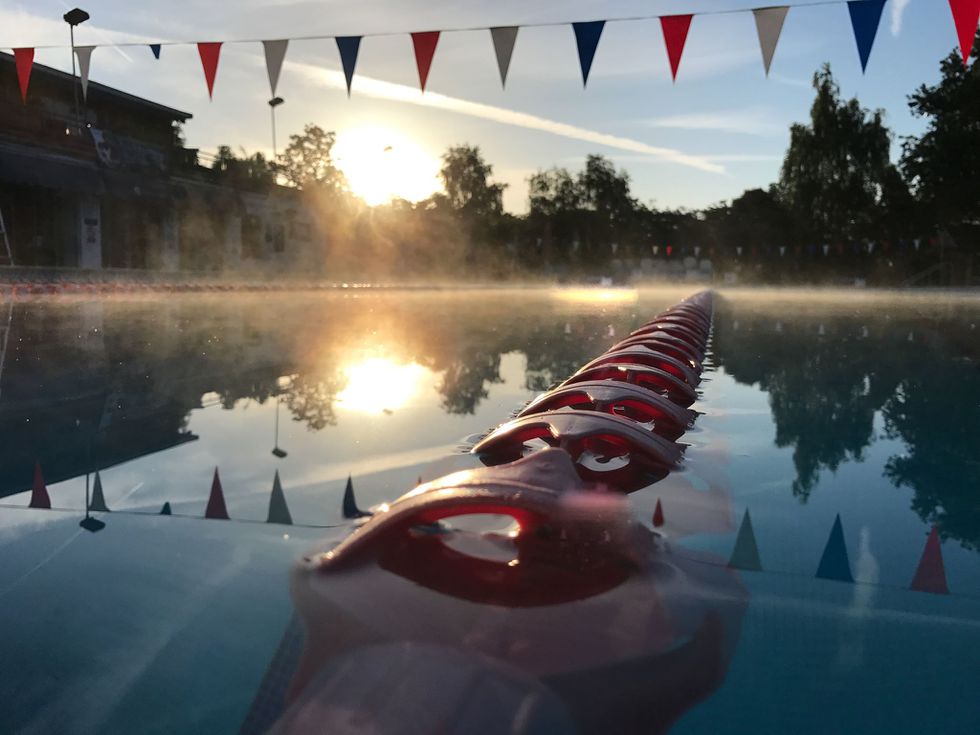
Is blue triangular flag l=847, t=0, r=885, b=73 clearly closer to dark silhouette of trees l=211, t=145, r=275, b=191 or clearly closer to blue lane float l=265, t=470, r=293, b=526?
blue lane float l=265, t=470, r=293, b=526

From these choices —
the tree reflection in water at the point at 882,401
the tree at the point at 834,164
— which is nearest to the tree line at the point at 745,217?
the tree at the point at 834,164

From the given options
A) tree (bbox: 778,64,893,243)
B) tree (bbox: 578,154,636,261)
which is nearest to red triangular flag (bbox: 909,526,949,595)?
tree (bbox: 778,64,893,243)

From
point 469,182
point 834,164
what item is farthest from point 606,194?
point 834,164

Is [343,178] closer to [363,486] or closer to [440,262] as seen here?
[440,262]

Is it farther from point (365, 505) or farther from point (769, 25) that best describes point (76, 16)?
point (365, 505)

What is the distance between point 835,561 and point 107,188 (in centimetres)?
2787

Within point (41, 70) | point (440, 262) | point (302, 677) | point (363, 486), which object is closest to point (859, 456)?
point (363, 486)

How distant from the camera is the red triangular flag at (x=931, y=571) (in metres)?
2.07

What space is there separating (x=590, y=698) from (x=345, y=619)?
1.86ft

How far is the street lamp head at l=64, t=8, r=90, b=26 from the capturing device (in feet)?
79.7

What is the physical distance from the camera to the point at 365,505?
109 inches

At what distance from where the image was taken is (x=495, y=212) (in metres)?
83.8

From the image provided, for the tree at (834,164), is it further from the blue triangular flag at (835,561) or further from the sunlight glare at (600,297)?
the blue triangular flag at (835,561)

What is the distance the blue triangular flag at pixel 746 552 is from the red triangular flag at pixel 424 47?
9.19 m
